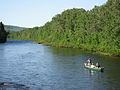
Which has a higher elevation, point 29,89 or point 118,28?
point 118,28

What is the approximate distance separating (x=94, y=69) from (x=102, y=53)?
3164cm

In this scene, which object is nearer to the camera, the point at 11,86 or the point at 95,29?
the point at 11,86

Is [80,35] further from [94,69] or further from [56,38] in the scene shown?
[94,69]

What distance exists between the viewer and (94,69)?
169ft

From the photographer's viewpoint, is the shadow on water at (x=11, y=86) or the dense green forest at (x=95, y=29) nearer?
the shadow on water at (x=11, y=86)

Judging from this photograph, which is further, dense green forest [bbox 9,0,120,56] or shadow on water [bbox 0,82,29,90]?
dense green forest [bbox 9,0,120,56]

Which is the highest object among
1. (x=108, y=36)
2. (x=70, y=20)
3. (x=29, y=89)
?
(x=70, y=20)

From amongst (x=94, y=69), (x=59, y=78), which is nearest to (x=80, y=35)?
(x=94, y=69)

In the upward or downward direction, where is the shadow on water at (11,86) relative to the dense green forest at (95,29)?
downward

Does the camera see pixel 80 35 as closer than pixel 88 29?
No

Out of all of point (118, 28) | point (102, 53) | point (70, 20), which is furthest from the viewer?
point (70, 20)

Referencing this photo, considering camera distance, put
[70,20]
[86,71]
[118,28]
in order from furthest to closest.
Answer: [70,20] < [118,28] < [86,71]

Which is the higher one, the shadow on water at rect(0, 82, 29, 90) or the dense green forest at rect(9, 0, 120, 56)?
the dense green forest at rect(9, 0, 120, 56)

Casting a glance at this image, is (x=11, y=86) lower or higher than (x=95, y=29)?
lower
